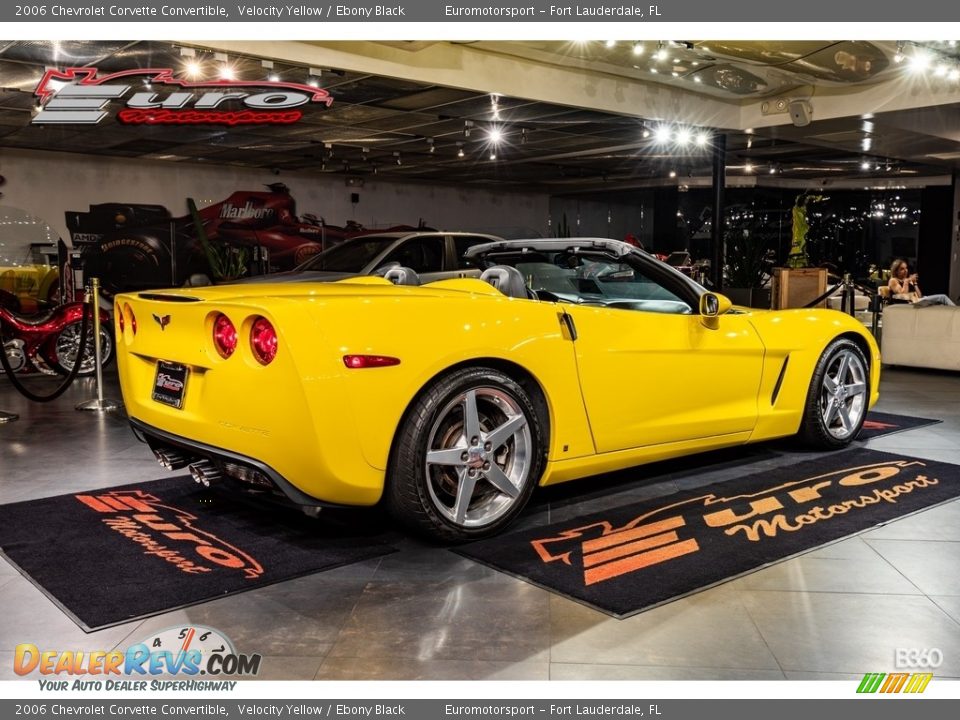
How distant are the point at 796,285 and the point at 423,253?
6753 millimetres

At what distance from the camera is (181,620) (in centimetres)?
262

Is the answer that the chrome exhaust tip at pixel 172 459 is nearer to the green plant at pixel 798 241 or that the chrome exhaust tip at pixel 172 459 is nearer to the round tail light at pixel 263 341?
the round tail light at pixel 263 341

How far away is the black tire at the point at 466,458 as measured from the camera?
3.08 m

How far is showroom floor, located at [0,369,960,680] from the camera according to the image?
2348 mm

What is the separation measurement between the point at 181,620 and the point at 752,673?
5.55ft

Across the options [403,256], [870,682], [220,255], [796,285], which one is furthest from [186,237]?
[870,682]

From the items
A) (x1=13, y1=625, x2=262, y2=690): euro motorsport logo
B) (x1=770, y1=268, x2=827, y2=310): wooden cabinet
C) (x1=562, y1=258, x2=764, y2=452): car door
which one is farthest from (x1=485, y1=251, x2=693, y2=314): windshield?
(x1=770, y1=268, x2=827, y2=310): wooden cabinet

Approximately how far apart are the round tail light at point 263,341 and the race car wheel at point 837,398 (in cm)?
311

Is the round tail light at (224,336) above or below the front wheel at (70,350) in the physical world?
above

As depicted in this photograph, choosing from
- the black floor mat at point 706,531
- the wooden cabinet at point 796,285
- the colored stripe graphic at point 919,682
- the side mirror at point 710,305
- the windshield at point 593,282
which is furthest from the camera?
the wooden cabinet at point 796,285

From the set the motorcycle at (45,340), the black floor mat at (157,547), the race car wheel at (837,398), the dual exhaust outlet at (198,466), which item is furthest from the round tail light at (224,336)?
the motorcycle at (45,340)

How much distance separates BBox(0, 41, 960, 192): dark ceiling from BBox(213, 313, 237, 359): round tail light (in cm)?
524
